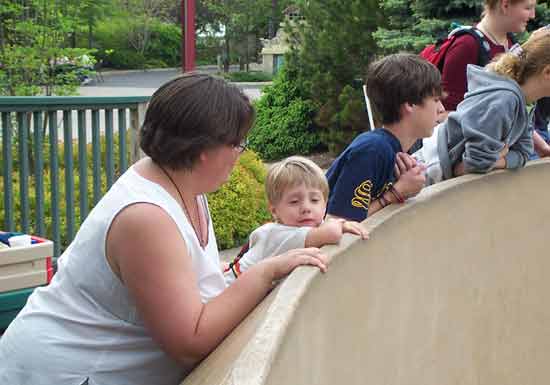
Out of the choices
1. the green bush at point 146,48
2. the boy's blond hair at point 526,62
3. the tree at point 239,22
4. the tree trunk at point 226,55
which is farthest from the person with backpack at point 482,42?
the tree trunk at point 226,55

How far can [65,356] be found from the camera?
7.27ft

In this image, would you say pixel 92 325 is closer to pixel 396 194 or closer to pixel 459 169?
pixel 396 194

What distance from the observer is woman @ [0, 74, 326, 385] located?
2.12 metres

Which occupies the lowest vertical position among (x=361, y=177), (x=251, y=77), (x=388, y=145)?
(x=251, y=77)

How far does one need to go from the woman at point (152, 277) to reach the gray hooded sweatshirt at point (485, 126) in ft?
6.10

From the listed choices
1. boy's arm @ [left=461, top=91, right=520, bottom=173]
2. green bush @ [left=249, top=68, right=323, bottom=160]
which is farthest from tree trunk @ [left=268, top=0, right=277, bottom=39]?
boy's arm @ [left=461, top=91, right=520, bottom=173]

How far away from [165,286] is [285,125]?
15.5 m

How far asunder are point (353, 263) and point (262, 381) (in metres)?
1.14

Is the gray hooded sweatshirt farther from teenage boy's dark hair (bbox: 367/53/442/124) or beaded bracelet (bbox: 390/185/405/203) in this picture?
beaded bracelet (bbox: 390/185/405/203)

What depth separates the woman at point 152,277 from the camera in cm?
212

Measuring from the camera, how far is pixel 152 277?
2094mm

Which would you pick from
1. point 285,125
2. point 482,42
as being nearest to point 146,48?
point 285,125

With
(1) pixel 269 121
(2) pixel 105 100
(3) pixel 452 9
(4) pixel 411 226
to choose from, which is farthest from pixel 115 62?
(4) pixel 411 226

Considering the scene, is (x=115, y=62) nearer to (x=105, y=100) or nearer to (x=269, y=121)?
(x=269, y=121)
